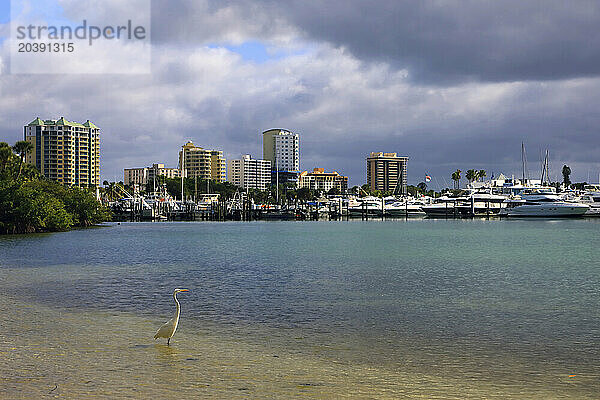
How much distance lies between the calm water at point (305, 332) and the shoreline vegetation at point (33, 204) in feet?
129

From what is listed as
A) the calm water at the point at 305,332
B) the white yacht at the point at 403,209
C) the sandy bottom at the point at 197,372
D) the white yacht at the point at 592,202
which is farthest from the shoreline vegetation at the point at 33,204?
the white yacht at the point at 592,202

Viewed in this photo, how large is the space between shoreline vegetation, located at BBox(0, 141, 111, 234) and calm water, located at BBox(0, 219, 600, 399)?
39259mm

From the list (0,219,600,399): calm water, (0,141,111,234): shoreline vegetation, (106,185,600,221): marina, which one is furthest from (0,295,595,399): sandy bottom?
(106,185,600,221): marina

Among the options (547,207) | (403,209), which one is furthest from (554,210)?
(403,209)

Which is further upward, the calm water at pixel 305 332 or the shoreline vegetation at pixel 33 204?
the shoreline vegetation at pixel 33 204

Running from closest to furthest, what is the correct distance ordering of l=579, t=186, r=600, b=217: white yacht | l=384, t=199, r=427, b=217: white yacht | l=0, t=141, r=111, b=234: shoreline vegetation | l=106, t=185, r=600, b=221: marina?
l=0, t=141, r=111, b=234: shoreline vegetation < l=106, t=185, r=600, b=221: marina < l=579, t=186, r=600, b=217: white yacht < l=384, t=199, r=427, b=217: white yacht

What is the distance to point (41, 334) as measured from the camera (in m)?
17.7

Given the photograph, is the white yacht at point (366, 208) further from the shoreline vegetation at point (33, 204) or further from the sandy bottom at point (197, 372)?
the sandy bottom at point (197, 372)

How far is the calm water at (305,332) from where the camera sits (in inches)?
499

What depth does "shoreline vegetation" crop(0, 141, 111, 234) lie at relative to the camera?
2945 inches

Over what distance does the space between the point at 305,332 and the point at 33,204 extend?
65746mm

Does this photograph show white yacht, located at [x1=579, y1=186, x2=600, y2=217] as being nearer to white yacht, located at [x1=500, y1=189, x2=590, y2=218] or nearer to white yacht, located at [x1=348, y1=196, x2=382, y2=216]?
white yacht, located at [x1=500, y1=189, x2=590, y2=218]

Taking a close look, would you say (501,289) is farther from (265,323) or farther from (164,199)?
(164,199)

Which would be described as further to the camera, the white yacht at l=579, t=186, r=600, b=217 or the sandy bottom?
the white yacht at l=579, t=186, r=600, b=217
